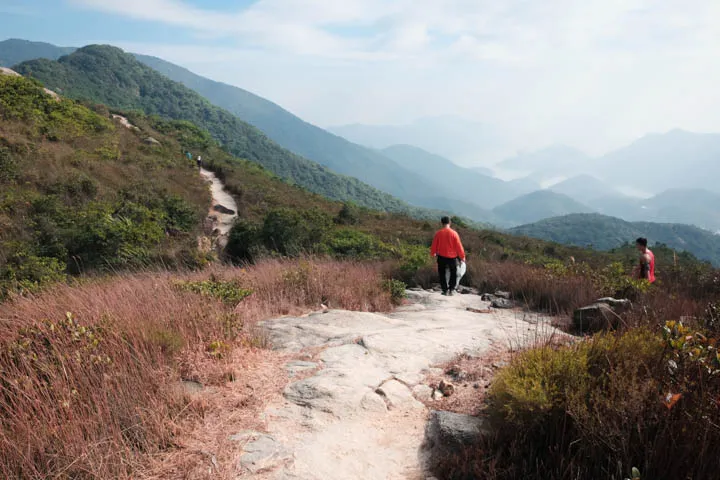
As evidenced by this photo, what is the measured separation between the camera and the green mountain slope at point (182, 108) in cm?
9325

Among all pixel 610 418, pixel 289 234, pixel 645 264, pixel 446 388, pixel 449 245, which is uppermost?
pixel 645 264

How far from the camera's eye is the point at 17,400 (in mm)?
2887

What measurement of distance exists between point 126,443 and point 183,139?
47572mm

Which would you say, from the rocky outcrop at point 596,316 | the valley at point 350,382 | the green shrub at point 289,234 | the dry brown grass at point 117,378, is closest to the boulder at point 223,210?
the green shrub at point 289,234

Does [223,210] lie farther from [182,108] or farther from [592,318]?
[182,108]

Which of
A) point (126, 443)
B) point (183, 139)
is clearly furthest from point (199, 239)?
point (183, 139)

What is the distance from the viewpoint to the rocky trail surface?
2740 millimetres

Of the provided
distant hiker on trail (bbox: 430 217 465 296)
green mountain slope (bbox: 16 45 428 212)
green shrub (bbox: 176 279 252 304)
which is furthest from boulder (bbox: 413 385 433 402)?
green mountain slope (bbox: 16 45 428 212)

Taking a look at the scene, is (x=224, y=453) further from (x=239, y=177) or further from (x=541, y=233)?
(x=541, y=233)

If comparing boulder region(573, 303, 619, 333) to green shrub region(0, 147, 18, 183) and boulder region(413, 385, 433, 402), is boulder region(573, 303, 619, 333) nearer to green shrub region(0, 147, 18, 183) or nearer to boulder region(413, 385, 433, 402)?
boulder region(413, 385, 433, 402)

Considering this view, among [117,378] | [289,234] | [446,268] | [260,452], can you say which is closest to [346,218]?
[289,234]

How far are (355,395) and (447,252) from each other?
602 cm

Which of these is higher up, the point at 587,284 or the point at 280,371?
the point at 587,284

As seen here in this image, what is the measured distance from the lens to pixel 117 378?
3098 mm
